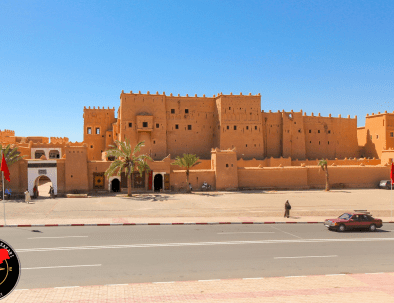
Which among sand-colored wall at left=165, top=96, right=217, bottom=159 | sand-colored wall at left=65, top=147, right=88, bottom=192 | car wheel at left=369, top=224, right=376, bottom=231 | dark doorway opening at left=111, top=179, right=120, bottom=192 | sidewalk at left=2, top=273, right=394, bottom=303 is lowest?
car wheel at left=369, top=224, right=376, bottom=231

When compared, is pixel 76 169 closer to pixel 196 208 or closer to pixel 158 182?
pixel 158 182

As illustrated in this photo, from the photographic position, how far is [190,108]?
4722 cm

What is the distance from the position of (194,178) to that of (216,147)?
5.88m

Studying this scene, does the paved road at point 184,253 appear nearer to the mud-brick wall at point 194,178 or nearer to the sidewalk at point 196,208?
the sidewalk at point 196,208

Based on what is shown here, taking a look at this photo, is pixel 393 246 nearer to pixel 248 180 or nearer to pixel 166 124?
pixel 248 180

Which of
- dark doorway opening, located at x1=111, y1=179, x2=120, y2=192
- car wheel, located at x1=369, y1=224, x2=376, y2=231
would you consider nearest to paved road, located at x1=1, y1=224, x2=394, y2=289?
car wheel, located at x1=369, y1=224, x2=376, y2=231

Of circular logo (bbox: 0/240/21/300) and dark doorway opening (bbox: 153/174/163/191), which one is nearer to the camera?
circular logo (bbox: 0/240/21/300)

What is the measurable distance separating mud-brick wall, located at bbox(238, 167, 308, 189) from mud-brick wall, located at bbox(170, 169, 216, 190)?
3.23 m

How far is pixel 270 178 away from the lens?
1420 inches

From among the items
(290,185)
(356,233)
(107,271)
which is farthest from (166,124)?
(107,271)

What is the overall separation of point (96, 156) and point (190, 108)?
17.8m

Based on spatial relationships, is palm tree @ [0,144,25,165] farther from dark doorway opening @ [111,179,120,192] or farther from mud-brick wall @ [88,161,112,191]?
dark doorway opening @ [111,179,120,192]

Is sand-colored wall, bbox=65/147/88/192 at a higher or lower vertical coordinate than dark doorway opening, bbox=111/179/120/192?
higher

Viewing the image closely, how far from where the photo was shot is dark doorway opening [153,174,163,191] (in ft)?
115
